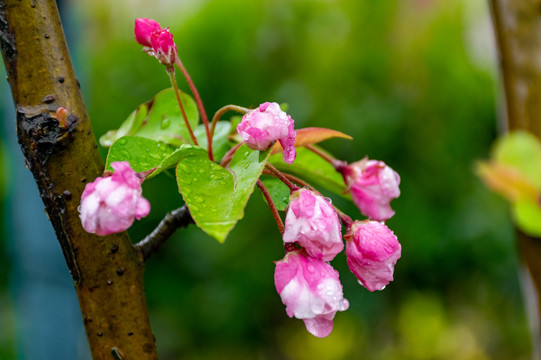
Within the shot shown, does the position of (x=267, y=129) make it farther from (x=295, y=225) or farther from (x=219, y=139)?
(x=219, y=139)

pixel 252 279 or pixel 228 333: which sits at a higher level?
pixel 252 279

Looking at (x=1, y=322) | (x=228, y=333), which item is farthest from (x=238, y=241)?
(x=1, y=322)

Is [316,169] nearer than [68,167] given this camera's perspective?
No

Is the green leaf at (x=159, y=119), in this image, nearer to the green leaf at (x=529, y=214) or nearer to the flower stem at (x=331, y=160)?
the flower stem at (x=331, y=160)

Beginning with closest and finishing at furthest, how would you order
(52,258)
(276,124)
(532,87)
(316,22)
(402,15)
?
(276,124) < (532,87) < (52,258) < (316,22) < (402,15)

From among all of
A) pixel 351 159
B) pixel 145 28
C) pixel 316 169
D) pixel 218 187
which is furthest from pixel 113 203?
pixel 351 159

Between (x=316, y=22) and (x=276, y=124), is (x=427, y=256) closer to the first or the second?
(x=316, y=22)

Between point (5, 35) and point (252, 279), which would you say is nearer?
point (5, 35)
